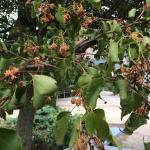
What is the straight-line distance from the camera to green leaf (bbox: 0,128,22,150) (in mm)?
739

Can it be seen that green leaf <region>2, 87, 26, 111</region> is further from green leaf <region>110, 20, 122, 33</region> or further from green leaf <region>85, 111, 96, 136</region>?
green leaf <region>110, 20, 122, 33</region>

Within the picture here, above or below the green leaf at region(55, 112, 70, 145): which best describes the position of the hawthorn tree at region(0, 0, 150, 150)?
above

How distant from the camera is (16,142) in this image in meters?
0.75

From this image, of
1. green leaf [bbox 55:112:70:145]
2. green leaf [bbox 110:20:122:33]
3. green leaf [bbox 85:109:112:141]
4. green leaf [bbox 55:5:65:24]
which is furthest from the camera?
green leaf [bbox 55:5:65:24]

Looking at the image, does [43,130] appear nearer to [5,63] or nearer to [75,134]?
[5,63]

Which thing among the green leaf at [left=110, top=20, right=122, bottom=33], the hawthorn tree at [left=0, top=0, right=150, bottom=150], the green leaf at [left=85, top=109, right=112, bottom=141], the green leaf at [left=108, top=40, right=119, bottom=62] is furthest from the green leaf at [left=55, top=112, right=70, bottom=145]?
the green leaf at [left=110, top=20, right=122, bottom=33]

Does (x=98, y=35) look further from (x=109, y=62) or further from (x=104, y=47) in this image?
(x=109, y=62)

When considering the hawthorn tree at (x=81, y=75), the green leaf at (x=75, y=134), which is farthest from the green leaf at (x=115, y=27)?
the green leaf at (x=75, y=134)

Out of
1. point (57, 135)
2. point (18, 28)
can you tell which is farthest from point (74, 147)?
point (18, 28)

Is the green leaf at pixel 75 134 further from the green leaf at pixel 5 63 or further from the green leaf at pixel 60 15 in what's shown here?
the green leaf at pixel 60 15

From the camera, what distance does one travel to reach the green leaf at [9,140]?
739 millimetres

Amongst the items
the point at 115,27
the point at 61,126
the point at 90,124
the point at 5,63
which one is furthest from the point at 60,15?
the point at 90,124

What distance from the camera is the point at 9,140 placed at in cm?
75

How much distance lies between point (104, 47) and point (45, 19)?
0.26m
